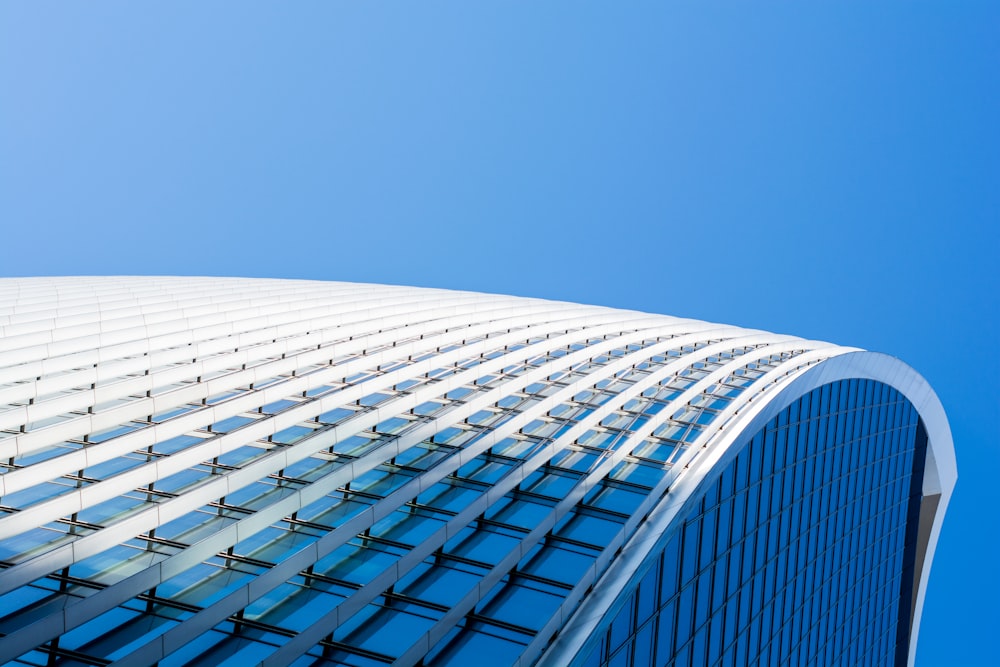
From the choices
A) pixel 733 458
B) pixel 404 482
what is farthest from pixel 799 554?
pixel 404 482

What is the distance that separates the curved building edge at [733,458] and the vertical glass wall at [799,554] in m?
0.38

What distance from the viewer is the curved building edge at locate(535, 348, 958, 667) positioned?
45.1ft

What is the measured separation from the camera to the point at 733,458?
20281 millimetres

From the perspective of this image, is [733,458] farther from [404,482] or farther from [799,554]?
[404,482]

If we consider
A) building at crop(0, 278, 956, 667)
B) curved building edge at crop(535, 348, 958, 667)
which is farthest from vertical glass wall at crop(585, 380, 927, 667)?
curved building edge at crop(535, 348, 958, 667)

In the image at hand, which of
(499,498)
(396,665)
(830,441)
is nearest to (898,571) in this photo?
(830,441)

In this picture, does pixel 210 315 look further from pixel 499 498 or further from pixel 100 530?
pixel 100 530

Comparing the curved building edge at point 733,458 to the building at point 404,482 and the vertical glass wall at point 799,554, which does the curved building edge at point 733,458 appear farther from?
the vertical glass wall at point 799,554

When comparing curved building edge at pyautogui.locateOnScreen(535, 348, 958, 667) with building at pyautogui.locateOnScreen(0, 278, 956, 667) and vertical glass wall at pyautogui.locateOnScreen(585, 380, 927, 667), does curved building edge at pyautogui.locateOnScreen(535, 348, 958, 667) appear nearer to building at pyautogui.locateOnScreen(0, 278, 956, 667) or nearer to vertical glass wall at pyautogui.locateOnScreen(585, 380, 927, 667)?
building at pyautogui.locateOnScreen(0, 278, 956, 667)

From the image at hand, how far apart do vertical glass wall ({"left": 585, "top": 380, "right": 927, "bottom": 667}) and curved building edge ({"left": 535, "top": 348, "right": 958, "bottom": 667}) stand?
0.38 meters

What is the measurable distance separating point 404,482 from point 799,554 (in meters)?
15.4

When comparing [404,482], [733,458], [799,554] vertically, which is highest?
[733,458]

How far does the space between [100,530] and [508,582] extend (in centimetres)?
596

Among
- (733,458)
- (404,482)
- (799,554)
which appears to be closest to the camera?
(404,482)
